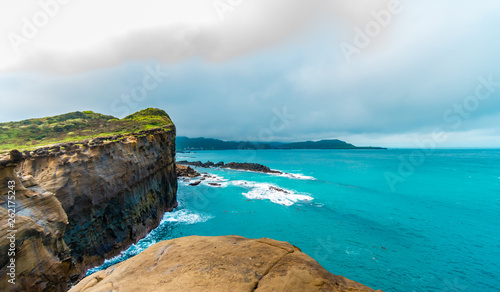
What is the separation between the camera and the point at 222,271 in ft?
17.8

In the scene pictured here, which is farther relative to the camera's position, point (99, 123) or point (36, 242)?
point (99, 123)

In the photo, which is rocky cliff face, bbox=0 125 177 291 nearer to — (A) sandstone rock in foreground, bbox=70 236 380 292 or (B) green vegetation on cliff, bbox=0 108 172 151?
(A) sandstone rock in foreground, bbox=70 236 380 292

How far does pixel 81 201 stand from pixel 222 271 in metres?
16.7

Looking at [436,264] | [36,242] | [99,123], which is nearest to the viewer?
[36,242]

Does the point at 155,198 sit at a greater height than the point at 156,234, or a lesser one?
greater

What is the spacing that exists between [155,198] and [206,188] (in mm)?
19669

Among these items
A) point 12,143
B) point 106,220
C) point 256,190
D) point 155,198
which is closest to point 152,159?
point 155,198

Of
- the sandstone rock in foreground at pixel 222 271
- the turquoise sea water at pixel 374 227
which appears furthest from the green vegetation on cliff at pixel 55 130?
the sandstone rock in foreground at pixel 222 271

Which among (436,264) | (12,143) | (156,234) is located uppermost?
(12,143)

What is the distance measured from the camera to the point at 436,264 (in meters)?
16.9

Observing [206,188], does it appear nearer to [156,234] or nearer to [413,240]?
[156,234]

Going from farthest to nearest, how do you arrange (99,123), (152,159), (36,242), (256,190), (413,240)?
(256,190), (99,123), (152,159), (413,240), (36,242)

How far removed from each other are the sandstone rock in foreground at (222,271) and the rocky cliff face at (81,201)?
4.10m

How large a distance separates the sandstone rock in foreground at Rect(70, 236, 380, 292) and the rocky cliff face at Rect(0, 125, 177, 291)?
13.5 feet
